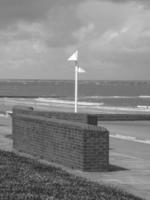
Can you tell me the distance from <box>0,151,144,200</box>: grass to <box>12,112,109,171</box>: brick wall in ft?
2.10

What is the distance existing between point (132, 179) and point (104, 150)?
796 millimetres

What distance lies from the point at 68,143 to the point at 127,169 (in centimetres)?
136

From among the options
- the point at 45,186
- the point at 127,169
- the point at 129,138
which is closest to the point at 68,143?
the point at 127,169

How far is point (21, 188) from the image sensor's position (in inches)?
279

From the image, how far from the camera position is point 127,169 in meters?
10.5

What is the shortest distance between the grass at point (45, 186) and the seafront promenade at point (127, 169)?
22.2 inches

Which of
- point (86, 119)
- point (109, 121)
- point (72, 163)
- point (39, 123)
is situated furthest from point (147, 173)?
point (109, 121)

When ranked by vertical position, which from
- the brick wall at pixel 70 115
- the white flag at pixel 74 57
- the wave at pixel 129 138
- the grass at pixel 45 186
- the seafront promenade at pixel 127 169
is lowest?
the wave at pixel 129 138

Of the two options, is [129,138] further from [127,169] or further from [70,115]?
[127,169]

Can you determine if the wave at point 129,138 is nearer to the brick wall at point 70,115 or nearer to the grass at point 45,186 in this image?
the brick wall at point 70,115

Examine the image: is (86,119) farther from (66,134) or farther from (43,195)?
(43,195)

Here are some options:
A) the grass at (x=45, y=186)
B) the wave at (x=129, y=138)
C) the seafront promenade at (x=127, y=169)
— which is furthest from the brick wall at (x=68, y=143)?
the wave at (x=129, y=138)

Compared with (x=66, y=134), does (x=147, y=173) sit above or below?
below

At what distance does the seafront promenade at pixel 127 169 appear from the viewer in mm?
8783
